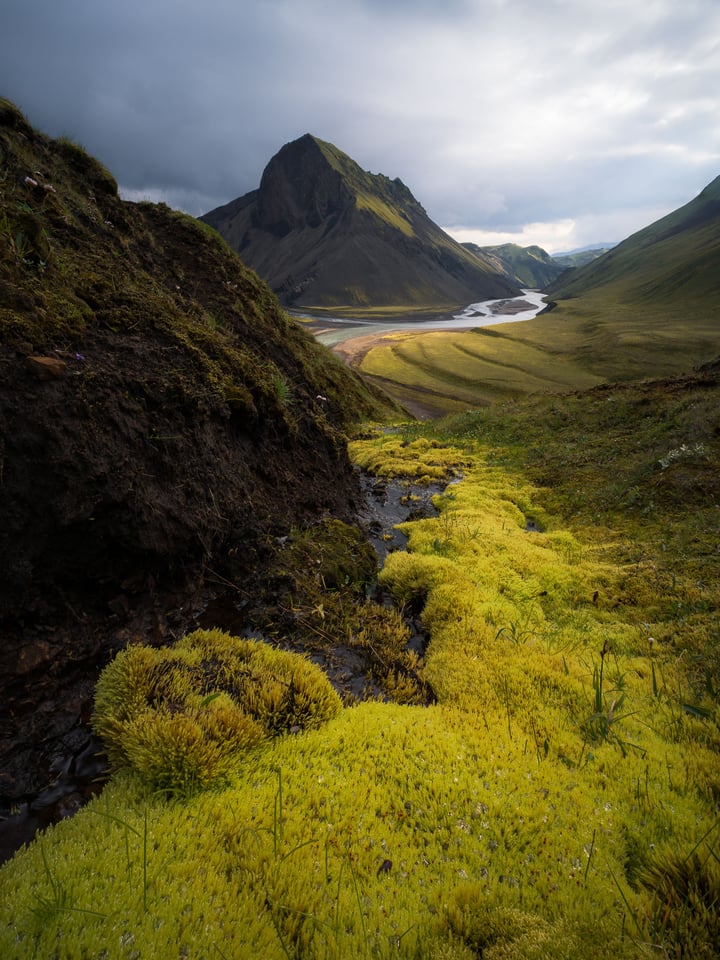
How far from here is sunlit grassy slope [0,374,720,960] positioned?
112 inches

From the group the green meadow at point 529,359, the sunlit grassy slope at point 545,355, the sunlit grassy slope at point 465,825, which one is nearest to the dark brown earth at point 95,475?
the sunlit grassy slope at point 465,825

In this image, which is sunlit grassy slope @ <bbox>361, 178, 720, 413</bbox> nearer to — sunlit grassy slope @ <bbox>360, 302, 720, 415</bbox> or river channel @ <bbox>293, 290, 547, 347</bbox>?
sunlit grassy slope @ <bbox>360, 302, 720, 415</bbox>

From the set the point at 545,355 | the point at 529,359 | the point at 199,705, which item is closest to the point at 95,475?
the point at 199,705

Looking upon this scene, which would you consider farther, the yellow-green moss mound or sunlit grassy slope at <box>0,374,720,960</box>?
the yellow-green moss mound

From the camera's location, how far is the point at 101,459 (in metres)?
5.67

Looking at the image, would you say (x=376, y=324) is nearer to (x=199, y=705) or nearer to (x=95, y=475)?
(x=95, y=475)

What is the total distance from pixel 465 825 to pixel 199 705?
9.29ft

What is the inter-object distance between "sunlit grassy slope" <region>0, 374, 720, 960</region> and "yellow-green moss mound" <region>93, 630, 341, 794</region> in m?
0.22

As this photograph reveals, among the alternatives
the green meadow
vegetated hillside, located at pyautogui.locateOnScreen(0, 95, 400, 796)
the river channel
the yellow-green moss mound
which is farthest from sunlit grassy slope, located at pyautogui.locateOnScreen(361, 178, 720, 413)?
the yellow-green moss mound

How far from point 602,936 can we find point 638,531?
29.6ft

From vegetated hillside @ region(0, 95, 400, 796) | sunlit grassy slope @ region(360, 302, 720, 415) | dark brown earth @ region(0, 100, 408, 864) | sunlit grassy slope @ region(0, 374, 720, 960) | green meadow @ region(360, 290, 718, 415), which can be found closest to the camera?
sunlit grassy slope @ region(0, 374, 720, 960)

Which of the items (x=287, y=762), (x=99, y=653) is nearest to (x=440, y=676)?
(x=287, y=762)

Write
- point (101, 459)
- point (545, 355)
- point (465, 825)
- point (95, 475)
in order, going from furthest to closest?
point (545, 355), point (101, 459), point (95, 475), point (465, 825)

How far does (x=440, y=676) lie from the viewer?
592 centimetres
